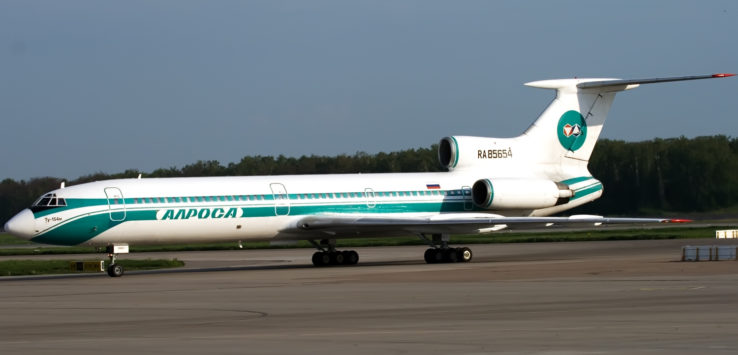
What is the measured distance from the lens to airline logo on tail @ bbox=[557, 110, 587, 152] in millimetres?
38750

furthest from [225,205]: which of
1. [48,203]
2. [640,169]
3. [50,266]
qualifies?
[640,169]

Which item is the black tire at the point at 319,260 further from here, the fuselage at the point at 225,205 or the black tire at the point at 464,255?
the black tire at the point at 464,255

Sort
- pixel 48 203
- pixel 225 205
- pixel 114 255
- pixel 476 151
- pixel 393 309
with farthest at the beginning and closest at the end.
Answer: pixel 476 151 → pixel 225 205 → pixel 114 255 → pixel 48 203 → pixel 393 309

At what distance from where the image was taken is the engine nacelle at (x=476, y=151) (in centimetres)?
3816

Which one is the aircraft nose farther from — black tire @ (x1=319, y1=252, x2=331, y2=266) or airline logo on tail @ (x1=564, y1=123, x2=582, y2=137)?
airline logo on tail @ (x1=564, y1=123, x2=582, y2=137)

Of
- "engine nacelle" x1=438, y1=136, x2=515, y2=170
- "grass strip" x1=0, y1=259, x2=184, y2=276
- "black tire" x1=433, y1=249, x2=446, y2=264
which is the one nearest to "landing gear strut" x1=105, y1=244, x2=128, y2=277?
"grass strip" x1=0, y1=259, x2=184, y2=276

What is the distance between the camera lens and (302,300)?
21594mm

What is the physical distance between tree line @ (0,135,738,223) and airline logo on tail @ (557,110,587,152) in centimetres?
2657

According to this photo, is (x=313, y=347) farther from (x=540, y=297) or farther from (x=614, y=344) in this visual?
(x=540, y=297)

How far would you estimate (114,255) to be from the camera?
33.2 m

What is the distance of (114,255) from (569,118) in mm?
15725

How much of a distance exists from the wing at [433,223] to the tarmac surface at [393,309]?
1197mm

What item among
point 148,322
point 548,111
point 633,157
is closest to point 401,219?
point 548,111

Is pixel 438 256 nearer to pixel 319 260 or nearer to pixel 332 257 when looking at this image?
pixel 332 257
